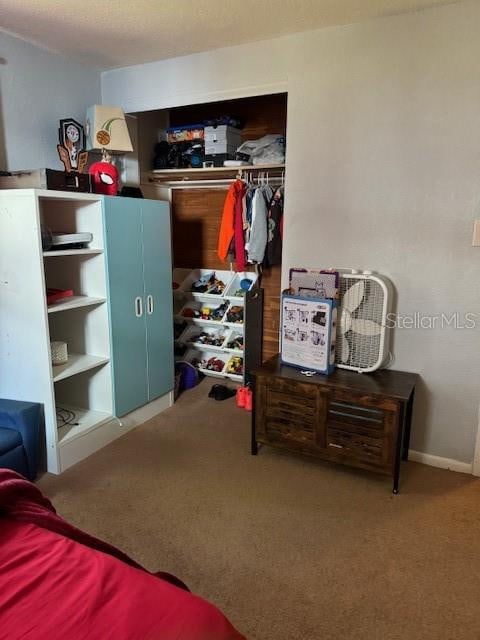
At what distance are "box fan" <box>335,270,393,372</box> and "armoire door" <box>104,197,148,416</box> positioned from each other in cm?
134

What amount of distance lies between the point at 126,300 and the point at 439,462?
221cm

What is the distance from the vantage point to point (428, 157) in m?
2.50

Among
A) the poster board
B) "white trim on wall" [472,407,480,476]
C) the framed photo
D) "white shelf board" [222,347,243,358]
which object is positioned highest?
the framed photo

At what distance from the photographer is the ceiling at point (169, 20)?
2332 mm

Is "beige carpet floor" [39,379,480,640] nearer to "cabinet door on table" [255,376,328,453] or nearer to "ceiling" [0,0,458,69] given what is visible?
"cabinet door on table" [255,376,328,453]

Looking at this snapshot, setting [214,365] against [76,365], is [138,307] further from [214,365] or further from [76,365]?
[214,365]

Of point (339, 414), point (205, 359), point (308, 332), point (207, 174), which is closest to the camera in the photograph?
point (339, 414)

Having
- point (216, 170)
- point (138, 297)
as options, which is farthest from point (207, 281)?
point (138, 297)

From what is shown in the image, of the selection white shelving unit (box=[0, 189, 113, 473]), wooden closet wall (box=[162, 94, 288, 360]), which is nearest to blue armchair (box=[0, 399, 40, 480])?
white shelving unit (box=[0, 189, 113, 473])

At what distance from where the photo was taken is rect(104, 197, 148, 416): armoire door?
281cm

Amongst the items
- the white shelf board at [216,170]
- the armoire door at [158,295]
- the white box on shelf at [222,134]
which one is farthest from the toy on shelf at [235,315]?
the white box on shelf at [222,134]

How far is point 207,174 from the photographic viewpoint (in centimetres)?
382

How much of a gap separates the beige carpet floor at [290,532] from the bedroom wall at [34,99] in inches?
79.7

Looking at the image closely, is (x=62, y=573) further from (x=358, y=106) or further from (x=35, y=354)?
(x=358, y=106)
